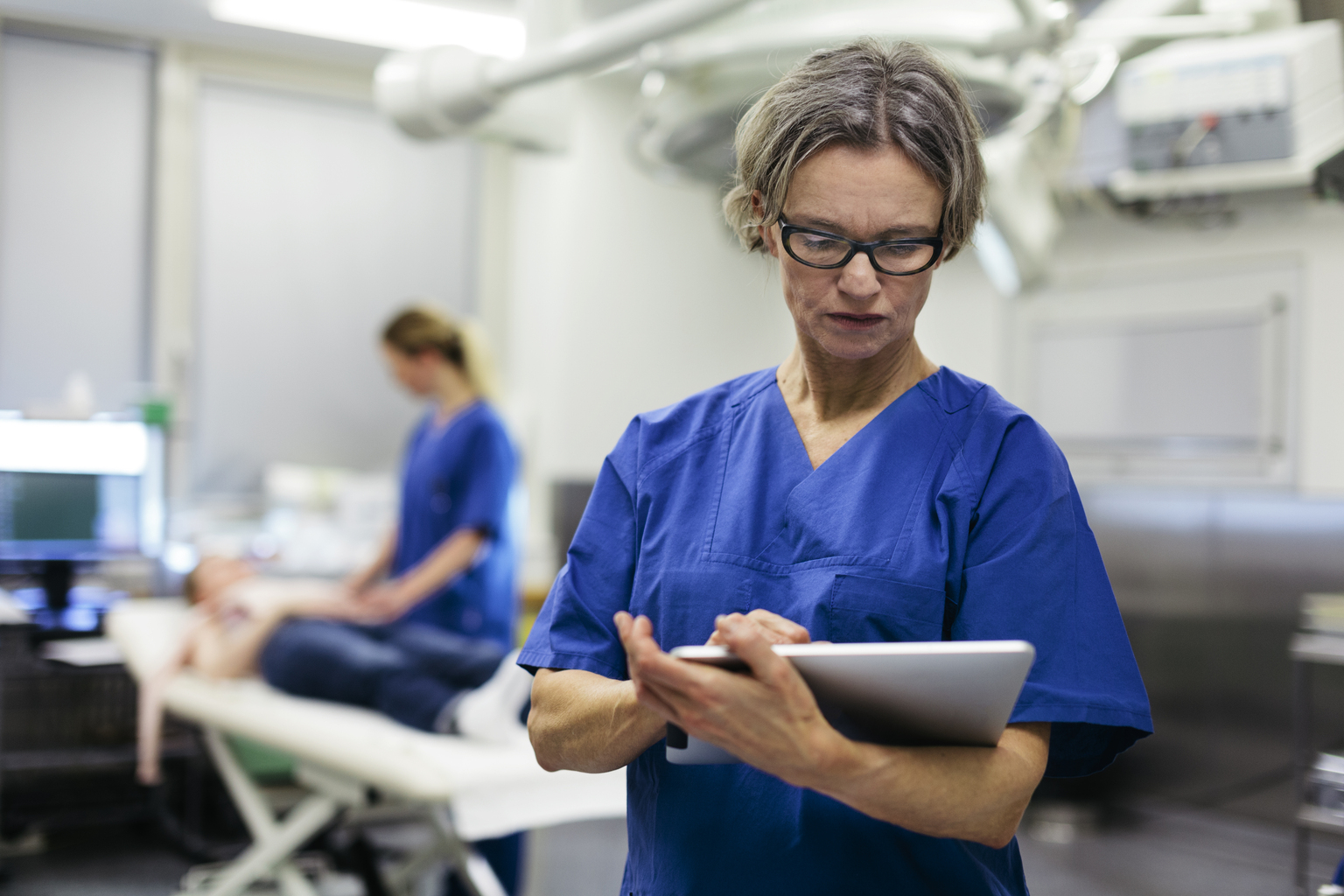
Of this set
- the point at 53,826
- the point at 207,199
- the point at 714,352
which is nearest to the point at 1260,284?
the point at 714,352

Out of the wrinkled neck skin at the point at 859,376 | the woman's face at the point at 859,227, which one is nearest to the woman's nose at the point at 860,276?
the woman's face at the point at 859,227

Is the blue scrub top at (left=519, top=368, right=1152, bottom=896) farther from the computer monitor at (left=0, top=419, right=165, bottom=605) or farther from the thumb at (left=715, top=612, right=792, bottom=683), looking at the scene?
the computer monitor at (left=0, top=419, right=165, bottom=605)

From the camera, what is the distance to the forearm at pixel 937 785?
0.73 meters

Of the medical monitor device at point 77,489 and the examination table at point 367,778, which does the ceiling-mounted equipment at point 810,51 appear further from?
the medical monitor device at point 77,489

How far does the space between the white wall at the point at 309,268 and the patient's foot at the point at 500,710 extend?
91.1 inches

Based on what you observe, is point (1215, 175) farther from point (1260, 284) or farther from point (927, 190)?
point (1260, 284)

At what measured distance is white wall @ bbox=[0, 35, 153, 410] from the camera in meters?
3.76

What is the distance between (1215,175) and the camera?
1636 millimetres

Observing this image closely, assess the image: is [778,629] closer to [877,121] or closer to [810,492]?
[810,492]

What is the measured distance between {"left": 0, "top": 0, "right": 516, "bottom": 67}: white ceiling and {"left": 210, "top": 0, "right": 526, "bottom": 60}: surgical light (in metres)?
0.07

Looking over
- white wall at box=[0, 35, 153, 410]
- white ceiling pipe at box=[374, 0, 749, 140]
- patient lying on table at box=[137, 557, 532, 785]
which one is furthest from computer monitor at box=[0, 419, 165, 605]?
white ceiling pipe at box=[374, 0, 749, 140]

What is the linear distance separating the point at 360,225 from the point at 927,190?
12.7 feet

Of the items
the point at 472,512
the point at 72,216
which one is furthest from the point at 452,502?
the point at 72,216

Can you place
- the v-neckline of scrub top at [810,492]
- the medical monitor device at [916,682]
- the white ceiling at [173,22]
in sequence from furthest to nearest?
the white ceiling at [173,22] < the v-neckline of scrub top at [810,492] < the medical monitor device at [916,682]
